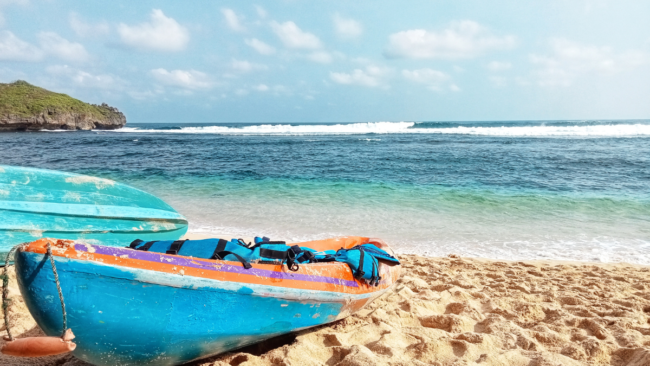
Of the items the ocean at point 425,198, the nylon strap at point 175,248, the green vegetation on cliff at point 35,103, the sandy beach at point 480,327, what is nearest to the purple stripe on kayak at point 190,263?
the nylon strap at point 175,248

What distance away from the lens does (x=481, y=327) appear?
3.58 metres

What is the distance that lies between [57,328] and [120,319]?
0.32 metres

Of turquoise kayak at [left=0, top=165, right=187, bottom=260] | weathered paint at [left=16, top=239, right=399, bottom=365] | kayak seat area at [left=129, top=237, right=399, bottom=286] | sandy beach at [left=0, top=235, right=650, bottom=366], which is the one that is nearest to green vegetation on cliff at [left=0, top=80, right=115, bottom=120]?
turquoise kayak at [left=0, top=165, right=187, bottom=260]

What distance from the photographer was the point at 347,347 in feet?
10.1

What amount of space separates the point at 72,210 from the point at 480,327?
5124 mm

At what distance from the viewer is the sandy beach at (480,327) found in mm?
2934

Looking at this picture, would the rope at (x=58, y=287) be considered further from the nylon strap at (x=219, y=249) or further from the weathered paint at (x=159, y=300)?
the nylon strap at (x=219, y=249)

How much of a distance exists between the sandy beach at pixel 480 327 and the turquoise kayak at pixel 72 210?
0.85 m

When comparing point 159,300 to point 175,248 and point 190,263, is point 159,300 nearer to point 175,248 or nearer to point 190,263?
point 190,263

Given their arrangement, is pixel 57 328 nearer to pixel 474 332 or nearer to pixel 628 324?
pixel 474 332

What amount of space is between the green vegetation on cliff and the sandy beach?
52.6 metres

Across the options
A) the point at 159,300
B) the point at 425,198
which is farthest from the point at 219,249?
the point at 425,198

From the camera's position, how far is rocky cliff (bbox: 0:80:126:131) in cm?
4384

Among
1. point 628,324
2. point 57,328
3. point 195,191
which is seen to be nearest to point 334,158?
point 195,191
